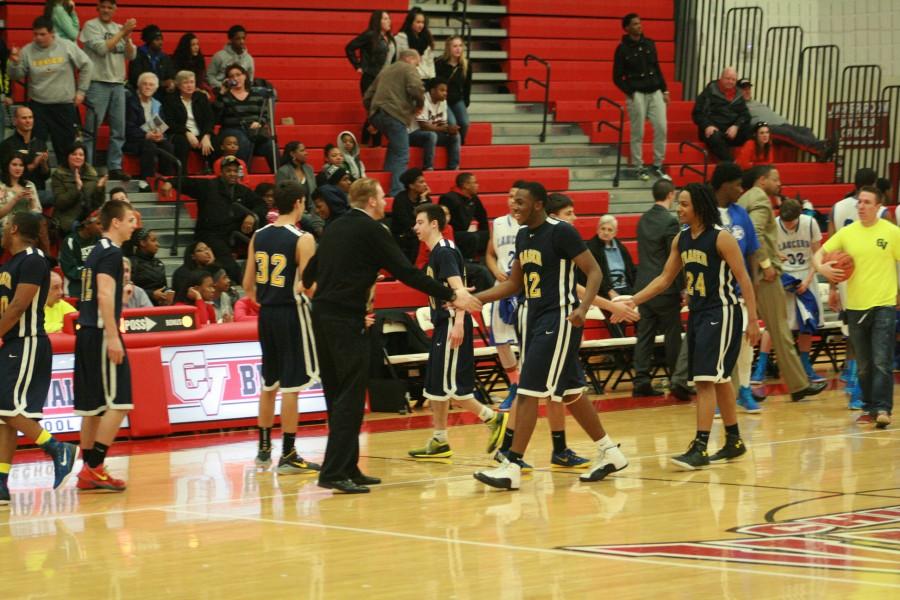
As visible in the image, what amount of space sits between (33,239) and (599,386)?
7530 mm

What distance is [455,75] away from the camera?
18.9 m

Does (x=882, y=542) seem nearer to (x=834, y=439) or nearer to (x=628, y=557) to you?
(x=628, y=557)

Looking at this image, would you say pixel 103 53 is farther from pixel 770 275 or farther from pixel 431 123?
pixel 770 275

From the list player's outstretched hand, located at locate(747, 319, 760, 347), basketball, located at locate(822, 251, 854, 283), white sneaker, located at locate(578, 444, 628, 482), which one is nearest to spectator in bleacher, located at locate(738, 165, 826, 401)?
basketball, located at locate(822, 251, 854, 283)

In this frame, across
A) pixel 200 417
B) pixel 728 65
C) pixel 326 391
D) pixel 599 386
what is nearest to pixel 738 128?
pixel 728 65

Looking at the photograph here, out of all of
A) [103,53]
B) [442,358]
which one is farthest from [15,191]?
[442,358]

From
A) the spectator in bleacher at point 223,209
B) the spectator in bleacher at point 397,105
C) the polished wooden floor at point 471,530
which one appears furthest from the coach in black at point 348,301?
the spectator in bleacher at point 397,105

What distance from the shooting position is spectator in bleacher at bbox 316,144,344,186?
16.8 meters

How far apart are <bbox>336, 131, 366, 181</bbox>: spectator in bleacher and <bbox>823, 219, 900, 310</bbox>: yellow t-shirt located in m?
6.90

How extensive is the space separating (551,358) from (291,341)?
2019 millimetres

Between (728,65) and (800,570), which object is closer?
(800,570)

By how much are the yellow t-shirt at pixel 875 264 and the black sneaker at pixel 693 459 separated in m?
2.76

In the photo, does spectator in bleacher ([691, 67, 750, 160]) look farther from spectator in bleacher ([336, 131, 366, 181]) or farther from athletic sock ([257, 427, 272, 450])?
athletic sock ([257, 427, 272, 450])

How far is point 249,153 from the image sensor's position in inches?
682
